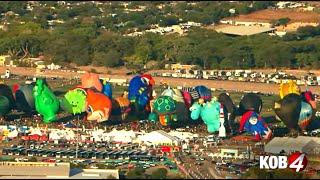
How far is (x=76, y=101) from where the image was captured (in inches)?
2186

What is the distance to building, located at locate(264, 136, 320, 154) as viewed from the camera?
5009 cm

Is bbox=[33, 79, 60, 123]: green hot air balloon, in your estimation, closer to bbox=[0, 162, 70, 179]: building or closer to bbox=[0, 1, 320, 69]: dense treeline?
bbox=[0, 162, 70, 179]: building

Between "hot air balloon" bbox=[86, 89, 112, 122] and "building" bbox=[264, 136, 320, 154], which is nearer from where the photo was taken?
"building" bbox=[264, 136, 320, 154]

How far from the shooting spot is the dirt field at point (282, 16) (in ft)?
311

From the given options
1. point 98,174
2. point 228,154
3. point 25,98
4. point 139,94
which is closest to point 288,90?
point 139,94

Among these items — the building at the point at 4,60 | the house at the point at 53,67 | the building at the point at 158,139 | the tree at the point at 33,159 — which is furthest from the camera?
the building at the point at 4,60

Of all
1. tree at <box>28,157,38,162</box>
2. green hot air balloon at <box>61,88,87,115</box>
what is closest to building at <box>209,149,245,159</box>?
tree at <box>28,157,38,162</box>

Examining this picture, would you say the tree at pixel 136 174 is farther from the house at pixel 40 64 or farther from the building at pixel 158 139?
the house at pixel 40 64

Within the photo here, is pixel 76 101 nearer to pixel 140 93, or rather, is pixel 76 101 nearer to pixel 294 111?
pixel 140 93

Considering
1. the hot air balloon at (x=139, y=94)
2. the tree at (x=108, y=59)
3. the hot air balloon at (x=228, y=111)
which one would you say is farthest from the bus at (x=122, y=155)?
the tree at (x=108, y=59)

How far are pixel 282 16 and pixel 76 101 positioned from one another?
143 ft

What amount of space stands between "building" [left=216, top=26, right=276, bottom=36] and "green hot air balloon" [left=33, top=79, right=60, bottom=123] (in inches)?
1245

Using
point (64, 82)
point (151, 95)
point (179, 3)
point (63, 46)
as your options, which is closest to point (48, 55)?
point (63, 46)

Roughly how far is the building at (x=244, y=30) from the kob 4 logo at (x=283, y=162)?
4116 centimetres
